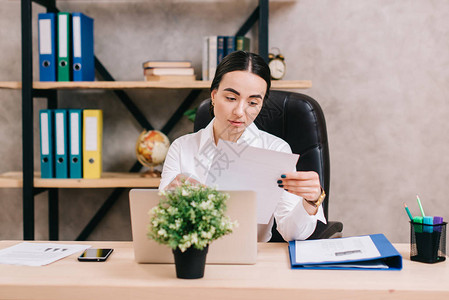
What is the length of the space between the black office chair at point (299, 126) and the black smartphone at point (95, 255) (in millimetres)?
658

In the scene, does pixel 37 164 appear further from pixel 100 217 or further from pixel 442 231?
pixel 442 231

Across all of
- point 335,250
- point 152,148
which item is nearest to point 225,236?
point 335,250

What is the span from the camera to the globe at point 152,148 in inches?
86.1

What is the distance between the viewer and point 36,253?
111 cm

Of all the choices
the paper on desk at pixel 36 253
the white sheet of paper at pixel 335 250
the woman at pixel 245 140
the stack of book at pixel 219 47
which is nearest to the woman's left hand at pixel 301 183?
the woman at pixel 245 140

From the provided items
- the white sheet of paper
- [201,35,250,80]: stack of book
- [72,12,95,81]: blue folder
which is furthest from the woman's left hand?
[72,12,95,81]: blue folder

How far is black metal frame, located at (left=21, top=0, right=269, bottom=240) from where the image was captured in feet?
6.86

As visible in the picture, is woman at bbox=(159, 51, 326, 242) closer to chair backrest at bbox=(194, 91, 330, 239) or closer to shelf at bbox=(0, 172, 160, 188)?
chair backrest at bbox=(194, 91, 330, 239)

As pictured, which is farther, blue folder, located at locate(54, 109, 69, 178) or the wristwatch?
blue folder, located at locate(54, 109, 69, 178)

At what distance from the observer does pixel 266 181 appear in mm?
1054

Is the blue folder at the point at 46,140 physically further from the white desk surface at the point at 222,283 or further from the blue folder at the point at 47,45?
the white desk surface at the point at 222,283

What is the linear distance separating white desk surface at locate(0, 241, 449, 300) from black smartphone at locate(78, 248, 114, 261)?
47 millimetres

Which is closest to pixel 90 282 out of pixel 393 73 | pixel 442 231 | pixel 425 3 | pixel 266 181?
pixel 266 181

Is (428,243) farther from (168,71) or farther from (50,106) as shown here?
(50,106)
